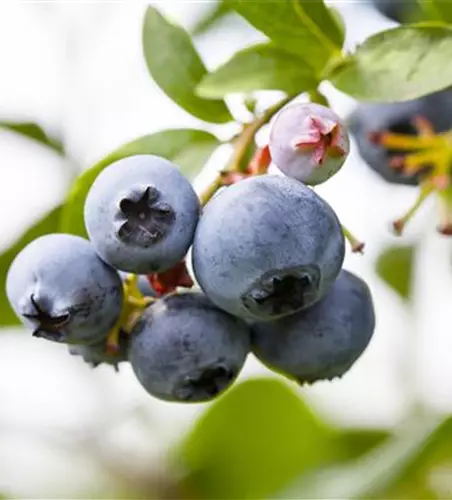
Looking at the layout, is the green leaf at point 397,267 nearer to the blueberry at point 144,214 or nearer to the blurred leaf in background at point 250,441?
the blurred leaf in background at point 250,441

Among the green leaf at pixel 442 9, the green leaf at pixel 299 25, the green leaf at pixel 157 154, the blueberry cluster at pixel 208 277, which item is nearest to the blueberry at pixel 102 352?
the blueberry cluster at pixel 208 277

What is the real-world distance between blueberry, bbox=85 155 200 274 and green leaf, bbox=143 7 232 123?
0.29 metres

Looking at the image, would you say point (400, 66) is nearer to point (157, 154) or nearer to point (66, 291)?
point (157, 154)

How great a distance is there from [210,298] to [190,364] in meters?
0.10

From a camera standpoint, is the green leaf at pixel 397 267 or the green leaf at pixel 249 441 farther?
the green leaf at pixel 249 441

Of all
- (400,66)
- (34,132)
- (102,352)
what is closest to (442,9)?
(400,66)

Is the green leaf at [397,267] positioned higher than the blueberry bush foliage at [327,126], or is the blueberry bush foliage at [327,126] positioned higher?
the blueberry bush foliage at [327,126]

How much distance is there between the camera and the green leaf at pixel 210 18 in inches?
80.2

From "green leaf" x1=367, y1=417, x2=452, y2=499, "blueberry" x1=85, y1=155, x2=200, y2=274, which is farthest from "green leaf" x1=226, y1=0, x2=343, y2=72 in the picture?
"green leaf" x1=367, y1=417, x2=452, y2=499

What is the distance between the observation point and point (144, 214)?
114 centimetres

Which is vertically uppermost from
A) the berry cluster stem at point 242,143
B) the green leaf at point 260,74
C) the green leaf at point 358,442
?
the green leaf at point 260,74

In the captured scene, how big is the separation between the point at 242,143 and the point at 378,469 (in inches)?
26.4

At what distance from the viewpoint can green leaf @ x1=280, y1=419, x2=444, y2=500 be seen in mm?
1669

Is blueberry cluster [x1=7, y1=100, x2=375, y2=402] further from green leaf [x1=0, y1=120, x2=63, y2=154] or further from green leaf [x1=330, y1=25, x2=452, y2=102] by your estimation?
green leaf [x1=0, y1=120, x2=63, y2=154]
